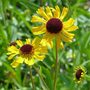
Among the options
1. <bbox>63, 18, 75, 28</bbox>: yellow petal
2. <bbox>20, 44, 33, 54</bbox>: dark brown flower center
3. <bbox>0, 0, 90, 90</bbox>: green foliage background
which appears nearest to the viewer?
<bbox>63, 18, 75, 28</bbox>: yellow petal

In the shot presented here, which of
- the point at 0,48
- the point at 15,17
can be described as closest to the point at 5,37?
the point at 0,48

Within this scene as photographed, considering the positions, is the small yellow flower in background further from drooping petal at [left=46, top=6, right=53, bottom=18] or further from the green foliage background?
drooping petal at [left=46, top=6, right=53, bottom=18]

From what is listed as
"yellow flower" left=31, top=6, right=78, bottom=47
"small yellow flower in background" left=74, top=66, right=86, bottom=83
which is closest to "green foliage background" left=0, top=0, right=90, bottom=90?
"small yellow flower in background" left=74, top=66, right=86, bottom=83

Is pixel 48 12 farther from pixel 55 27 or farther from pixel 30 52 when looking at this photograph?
pixel 30 52

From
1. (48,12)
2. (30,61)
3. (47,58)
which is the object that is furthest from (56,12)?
(47,58)

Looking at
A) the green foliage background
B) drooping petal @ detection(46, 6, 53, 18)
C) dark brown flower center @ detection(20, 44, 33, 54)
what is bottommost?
the green foliage background

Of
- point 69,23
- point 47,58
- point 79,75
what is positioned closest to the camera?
point 69,23

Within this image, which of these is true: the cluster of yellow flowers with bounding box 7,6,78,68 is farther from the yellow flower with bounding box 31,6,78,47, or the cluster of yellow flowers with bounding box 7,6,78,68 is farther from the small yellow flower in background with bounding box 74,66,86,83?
the small yellow flower in background with bounding box 74,66,86,83

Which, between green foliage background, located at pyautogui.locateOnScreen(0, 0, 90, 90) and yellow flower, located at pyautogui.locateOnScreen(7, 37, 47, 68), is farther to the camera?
green foliage background, located at pyautogui.locateOnScreen(0, 0, 90, 90)

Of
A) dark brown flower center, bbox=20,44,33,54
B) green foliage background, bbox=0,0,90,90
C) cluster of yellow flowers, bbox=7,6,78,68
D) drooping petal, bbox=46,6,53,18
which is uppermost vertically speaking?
drooping petal, bbox=46,6,53,18

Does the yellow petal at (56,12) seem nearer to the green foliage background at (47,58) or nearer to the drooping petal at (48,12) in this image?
the drooping petal at (48,12)

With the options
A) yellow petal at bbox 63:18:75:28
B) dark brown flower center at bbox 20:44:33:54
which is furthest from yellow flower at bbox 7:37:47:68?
yellow petal at bbox 63:18:75:28

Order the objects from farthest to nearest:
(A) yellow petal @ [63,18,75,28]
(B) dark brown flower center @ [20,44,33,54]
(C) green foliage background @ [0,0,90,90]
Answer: (C) green foliage background @ [0,0,90,90] < (B) dark brown flower center @ [20,44,33,54] < (A) yellow petal @ [63,18,75,28]

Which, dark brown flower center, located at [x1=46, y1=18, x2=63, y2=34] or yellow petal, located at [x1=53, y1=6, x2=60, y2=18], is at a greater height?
yellow petal, located at [x1=53, y1=6, x2=60, y2=18]
